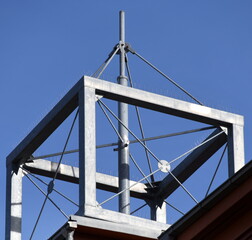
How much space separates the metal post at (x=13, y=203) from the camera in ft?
112

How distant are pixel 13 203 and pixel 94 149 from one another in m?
4.70

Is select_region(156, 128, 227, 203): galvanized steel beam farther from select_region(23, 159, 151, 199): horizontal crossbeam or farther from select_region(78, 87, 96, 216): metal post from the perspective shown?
select_region(78, 87, 96, 216): metal post

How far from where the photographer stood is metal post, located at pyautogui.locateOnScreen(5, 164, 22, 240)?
34031 mm

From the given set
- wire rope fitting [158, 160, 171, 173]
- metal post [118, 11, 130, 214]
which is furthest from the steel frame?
metal post [118, 11, 130, 214]

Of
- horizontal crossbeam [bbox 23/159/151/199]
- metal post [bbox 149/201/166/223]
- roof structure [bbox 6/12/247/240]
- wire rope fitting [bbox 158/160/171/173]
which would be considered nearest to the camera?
roof structure [bbox 6/12/247/240]

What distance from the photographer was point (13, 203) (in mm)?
34594

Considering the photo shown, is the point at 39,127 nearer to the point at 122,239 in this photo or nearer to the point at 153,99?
the point at 153,99

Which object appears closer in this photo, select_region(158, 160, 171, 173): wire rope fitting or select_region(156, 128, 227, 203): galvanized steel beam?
select_region(158, 160, 171, 173): wire rope fitting

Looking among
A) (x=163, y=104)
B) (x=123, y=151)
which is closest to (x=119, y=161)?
(x=123, y=151)

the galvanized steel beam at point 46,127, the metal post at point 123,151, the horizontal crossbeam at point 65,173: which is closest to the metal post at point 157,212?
the horizontal crossbeam at point 65,173

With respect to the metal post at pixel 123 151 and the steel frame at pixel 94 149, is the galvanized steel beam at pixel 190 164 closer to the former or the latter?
the steel frame at pixel 94 149

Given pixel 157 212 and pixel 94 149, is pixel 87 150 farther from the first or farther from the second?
pixel 157 212

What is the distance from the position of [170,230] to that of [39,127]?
9.72m

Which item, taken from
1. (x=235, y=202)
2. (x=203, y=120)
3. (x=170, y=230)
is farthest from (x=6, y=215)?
(x=235, y=202)
